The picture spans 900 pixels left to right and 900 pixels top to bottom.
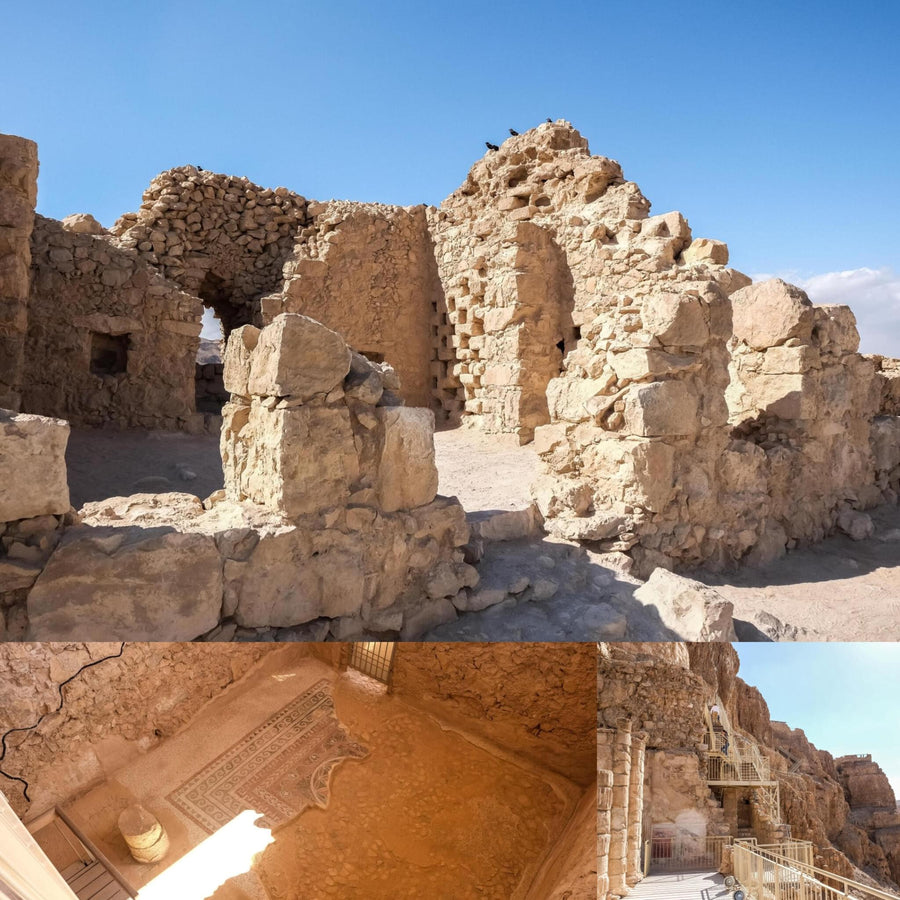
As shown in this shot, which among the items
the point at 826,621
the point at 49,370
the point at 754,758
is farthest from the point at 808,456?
the point at 49,370

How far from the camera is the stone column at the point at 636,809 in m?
2.21

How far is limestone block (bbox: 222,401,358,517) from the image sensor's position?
2.96 meters

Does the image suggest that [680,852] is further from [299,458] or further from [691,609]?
[299,458]

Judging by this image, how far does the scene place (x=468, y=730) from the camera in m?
2.80

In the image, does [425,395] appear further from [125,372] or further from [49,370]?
[49,370]

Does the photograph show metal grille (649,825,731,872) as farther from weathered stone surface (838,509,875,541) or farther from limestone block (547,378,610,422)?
weathered stone surface (838,509,875,541)

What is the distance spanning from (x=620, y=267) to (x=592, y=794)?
205 inches

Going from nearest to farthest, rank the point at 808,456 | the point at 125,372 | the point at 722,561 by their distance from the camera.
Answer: the point at 722,561, the point at 808,456, the point at 125,372

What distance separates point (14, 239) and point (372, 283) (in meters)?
4.18

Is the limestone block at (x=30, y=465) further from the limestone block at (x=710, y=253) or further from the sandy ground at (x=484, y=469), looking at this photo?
the limestone block at (x=710, y=253)

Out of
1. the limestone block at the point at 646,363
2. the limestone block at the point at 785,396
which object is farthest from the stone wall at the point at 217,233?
the limestone block at the point at 785,396

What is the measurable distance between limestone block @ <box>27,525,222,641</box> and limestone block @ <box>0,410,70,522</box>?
17 centimetres

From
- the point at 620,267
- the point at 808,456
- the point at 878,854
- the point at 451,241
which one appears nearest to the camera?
the point at 878,854

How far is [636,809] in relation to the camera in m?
2.28
